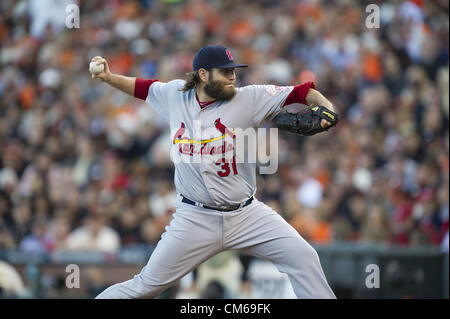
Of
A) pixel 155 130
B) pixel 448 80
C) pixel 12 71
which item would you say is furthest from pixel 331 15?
pixel 12 71

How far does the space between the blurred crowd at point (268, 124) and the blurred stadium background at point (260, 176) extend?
0.02 m

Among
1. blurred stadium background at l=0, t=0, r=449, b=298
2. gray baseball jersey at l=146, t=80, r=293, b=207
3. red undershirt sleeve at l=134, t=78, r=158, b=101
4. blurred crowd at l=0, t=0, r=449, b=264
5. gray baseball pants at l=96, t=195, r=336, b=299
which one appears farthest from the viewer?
blurred crowd at l=0, t=0, r=449, b=264

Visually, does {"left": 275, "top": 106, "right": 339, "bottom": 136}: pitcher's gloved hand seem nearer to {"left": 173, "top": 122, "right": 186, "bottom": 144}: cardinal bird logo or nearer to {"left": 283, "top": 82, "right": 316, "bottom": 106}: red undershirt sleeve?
{"left": 283, "top": 82, "right": 316, "bottom": 106}: red undershirt sleeve

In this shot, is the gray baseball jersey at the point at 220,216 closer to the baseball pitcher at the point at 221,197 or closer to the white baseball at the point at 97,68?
the baseball pitcher at the point at 221,197

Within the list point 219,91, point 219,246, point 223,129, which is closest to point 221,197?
point 219,246

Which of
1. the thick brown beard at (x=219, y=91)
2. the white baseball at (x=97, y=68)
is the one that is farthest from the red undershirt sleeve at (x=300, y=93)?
the white baseball at (x=97, y=68)

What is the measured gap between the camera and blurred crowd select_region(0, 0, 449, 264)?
9320 mm

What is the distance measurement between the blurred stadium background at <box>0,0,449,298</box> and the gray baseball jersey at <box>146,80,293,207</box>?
9.95ft

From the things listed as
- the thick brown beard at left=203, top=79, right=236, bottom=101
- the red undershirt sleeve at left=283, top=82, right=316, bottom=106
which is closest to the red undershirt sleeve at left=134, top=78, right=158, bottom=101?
the thick brown beard at left=203, top=79, right=236, bottom=101

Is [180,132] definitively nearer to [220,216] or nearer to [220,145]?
[220,145]

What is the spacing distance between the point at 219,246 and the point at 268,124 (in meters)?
5.93
